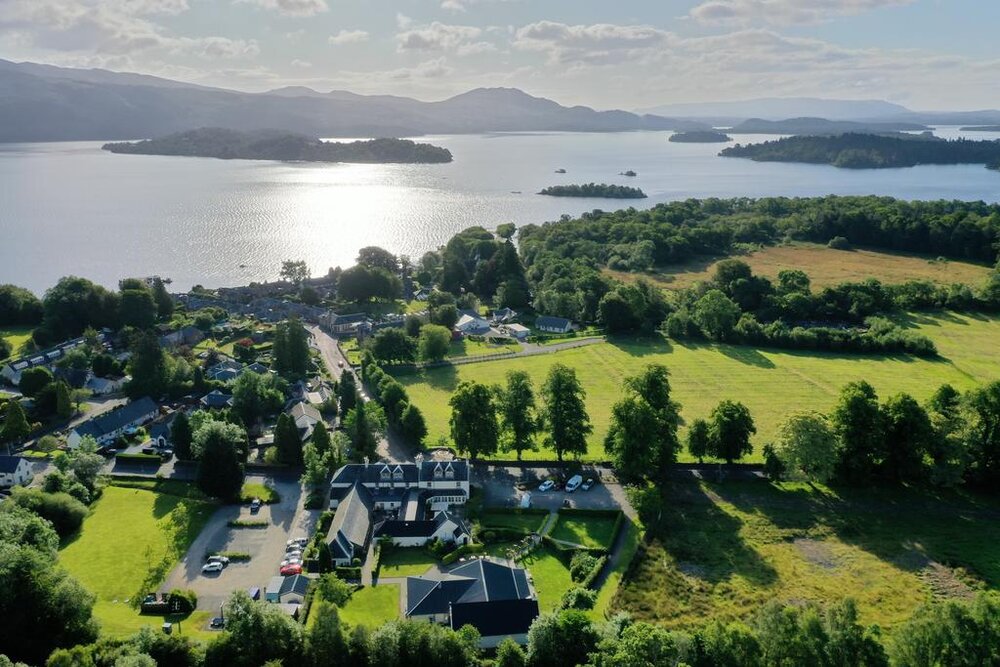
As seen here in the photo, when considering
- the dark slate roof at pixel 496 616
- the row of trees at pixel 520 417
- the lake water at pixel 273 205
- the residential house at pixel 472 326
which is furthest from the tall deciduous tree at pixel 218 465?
the lake water at pixel 273 205

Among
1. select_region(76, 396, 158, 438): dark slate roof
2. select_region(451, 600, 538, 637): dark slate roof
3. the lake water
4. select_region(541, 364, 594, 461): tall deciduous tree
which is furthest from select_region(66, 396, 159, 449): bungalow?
the lake water

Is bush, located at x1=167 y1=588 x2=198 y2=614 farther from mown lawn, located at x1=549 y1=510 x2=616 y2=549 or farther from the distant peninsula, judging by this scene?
the distant peninsula

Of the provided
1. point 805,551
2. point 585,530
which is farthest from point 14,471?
point 805,551

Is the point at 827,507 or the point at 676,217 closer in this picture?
the point at 827,507

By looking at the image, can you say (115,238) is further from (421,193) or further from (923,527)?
(923,527)

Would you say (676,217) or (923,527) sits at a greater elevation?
(676,217)

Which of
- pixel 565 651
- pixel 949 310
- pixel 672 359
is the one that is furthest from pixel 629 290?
pixel 565 651

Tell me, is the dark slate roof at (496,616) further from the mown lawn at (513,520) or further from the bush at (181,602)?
the bush at (181,602)
